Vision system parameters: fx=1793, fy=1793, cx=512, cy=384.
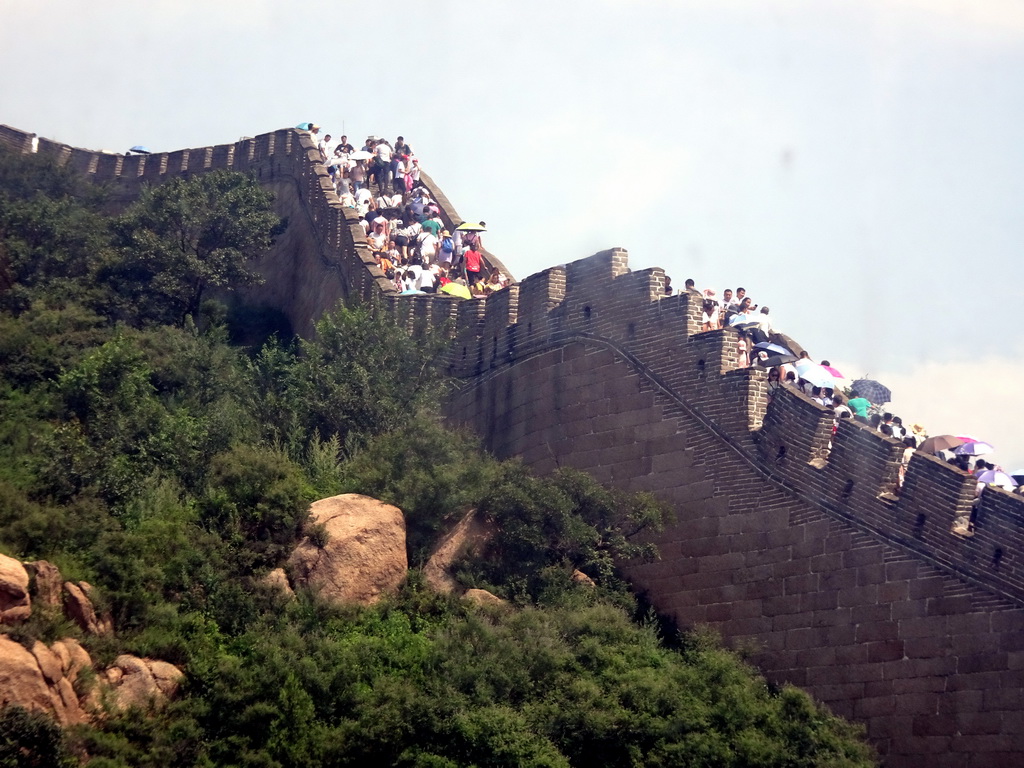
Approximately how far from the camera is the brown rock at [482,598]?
20.9 meters

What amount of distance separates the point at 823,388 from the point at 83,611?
31.5 feet

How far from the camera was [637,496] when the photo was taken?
2238 centimetres

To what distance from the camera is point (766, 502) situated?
2133cm

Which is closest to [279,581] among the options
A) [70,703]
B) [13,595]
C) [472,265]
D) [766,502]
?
[70,703]

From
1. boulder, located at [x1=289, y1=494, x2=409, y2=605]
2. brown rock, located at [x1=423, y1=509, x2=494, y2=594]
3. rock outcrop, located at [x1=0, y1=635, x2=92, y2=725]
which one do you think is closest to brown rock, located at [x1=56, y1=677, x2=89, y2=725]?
rock outcrop, located at [x1=0, y1=635, x2=92, y2=725]

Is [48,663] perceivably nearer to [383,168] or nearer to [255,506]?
[255,506]

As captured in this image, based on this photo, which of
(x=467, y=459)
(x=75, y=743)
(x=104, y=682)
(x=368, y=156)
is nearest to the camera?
(x=75, y=743)

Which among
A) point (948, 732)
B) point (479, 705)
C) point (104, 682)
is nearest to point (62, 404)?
point (104, 682)

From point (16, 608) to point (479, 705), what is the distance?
466cm

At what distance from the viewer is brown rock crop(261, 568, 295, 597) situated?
20.1 meters

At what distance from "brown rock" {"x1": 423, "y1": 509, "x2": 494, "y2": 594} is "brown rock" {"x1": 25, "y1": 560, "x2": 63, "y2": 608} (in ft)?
15.4

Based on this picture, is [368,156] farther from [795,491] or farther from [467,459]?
[795,491]

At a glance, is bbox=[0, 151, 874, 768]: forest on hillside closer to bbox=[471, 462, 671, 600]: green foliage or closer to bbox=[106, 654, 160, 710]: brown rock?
bbox=[471, 462, 671, 600]: green foliage

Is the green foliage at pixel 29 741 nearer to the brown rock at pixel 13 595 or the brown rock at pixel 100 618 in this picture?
the brown rock at pixel 13 595
